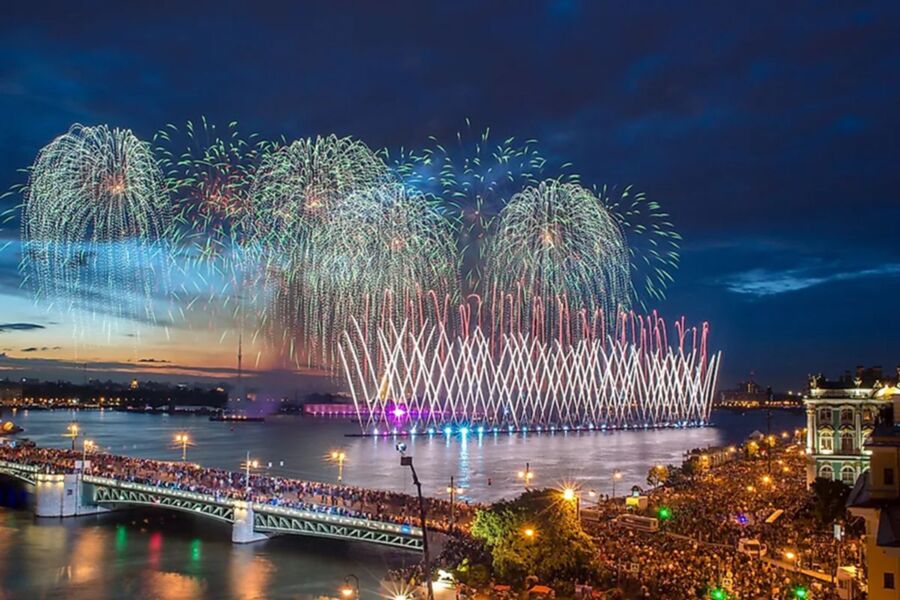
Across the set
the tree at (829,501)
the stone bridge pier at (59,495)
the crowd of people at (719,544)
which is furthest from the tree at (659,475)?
the stone bridge pier at (59,495)

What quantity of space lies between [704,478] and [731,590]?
112 feet

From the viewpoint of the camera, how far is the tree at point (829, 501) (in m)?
34.3

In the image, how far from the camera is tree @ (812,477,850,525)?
3434 cm

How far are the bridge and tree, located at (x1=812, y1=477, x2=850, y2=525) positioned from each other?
52.4 feet

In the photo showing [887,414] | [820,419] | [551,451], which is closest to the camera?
[887,414]

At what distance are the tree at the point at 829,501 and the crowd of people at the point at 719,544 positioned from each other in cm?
52

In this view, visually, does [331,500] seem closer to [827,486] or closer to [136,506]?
[136,506]

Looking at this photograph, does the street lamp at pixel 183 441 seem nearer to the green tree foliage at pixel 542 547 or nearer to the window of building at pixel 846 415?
the window of building at pixel 846 415

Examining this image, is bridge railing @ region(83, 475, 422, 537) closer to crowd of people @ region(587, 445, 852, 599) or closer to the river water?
the river water

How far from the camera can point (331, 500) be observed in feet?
138

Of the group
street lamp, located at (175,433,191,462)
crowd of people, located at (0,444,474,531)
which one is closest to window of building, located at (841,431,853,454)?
crowd of people, located at (0,444,474,531)

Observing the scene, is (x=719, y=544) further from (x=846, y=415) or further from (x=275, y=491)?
(x=275, y=491)

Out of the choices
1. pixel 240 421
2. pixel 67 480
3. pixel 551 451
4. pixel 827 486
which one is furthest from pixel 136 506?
pixel 240 421

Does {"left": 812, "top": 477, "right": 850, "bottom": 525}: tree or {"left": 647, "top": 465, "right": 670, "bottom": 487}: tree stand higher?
{"left": 812, "top": 477, "right": 850, "bottom": 525}: tree
